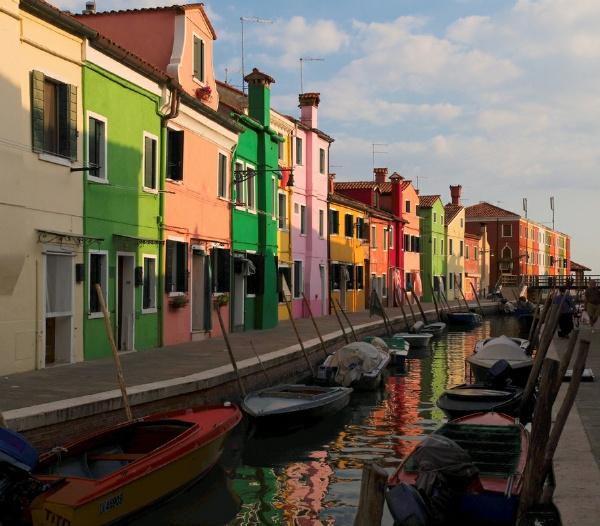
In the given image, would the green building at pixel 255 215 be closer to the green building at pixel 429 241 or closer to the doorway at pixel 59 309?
the doorway at pixel 59 309

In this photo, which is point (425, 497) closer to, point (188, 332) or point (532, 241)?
point (188, 332)

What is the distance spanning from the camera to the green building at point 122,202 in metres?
15.9

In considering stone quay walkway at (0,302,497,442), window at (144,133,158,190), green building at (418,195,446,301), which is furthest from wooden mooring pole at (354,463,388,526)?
green building at (418,195,446,301)

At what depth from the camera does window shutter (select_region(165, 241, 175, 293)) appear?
1948cm

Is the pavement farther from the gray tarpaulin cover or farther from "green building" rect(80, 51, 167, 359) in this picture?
"green building" rect(80, 51, 167, 359)

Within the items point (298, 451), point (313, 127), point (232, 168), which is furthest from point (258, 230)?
point (298, 451)

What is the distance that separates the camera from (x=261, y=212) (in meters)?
27.0

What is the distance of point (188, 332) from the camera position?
2094 centimetres

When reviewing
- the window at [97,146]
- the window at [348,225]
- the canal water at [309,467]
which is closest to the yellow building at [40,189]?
the window at [97,146]

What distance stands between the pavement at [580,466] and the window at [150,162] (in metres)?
10.1

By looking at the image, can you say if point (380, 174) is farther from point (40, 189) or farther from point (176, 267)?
point (40, 189)

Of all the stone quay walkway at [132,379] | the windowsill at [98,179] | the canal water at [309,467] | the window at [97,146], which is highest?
the window at [97,146]

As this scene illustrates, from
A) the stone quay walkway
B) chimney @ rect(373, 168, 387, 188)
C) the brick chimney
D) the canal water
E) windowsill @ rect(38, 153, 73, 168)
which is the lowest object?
the canal water

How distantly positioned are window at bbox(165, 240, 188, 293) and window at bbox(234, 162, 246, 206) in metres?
4.45
